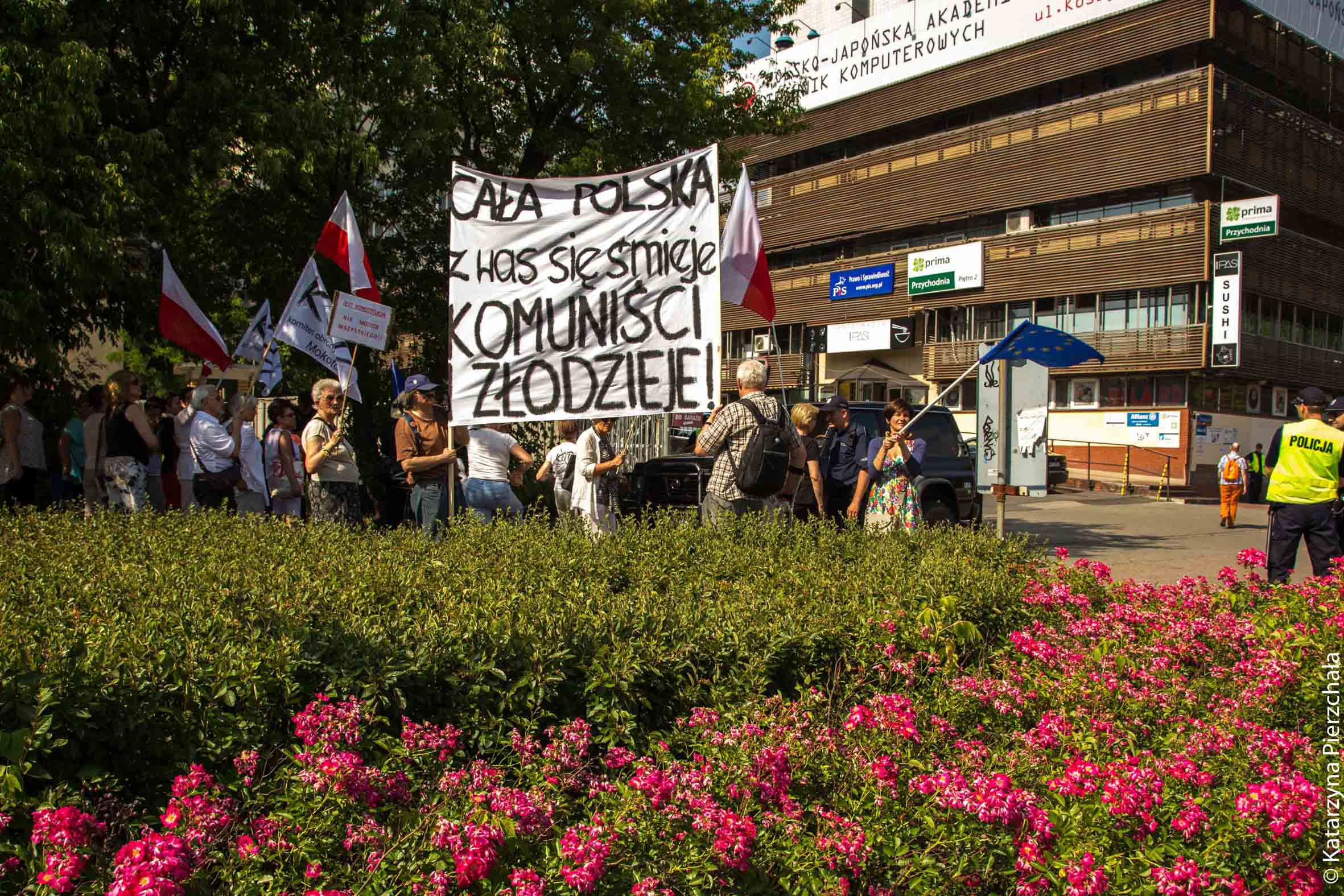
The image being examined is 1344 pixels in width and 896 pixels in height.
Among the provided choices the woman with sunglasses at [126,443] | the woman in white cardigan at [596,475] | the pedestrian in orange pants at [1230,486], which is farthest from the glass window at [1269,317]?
the woman with sunglasses at [126,443]

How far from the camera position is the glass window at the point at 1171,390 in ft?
125

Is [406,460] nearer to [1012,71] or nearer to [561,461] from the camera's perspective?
[561,461]

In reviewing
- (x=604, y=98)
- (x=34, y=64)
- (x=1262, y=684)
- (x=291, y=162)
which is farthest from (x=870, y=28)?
(x=1262, y=684)

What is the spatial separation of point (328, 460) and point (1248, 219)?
35215 millimetres

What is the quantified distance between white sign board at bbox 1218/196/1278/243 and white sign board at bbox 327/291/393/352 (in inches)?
1302

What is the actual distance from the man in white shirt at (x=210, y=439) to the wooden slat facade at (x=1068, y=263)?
26777mm

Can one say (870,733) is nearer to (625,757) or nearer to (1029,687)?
(625,757)

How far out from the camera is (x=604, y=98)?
1848 cm

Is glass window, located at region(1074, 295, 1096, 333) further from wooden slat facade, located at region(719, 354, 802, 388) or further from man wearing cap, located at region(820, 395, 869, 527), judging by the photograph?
man wearing cap, located at region(820, 395, 869, 527)

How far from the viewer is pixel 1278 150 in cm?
3934

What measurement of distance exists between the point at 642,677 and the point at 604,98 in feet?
53.4

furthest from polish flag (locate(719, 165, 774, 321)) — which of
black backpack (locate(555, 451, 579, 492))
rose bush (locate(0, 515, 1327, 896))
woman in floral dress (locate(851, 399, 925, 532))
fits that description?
rose bush (locate(0, 515, 1327, 896))

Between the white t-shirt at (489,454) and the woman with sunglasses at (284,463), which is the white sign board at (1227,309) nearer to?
the white t-shirt at (489,454)

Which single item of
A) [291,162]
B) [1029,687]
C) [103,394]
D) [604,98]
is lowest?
[1029,687]
